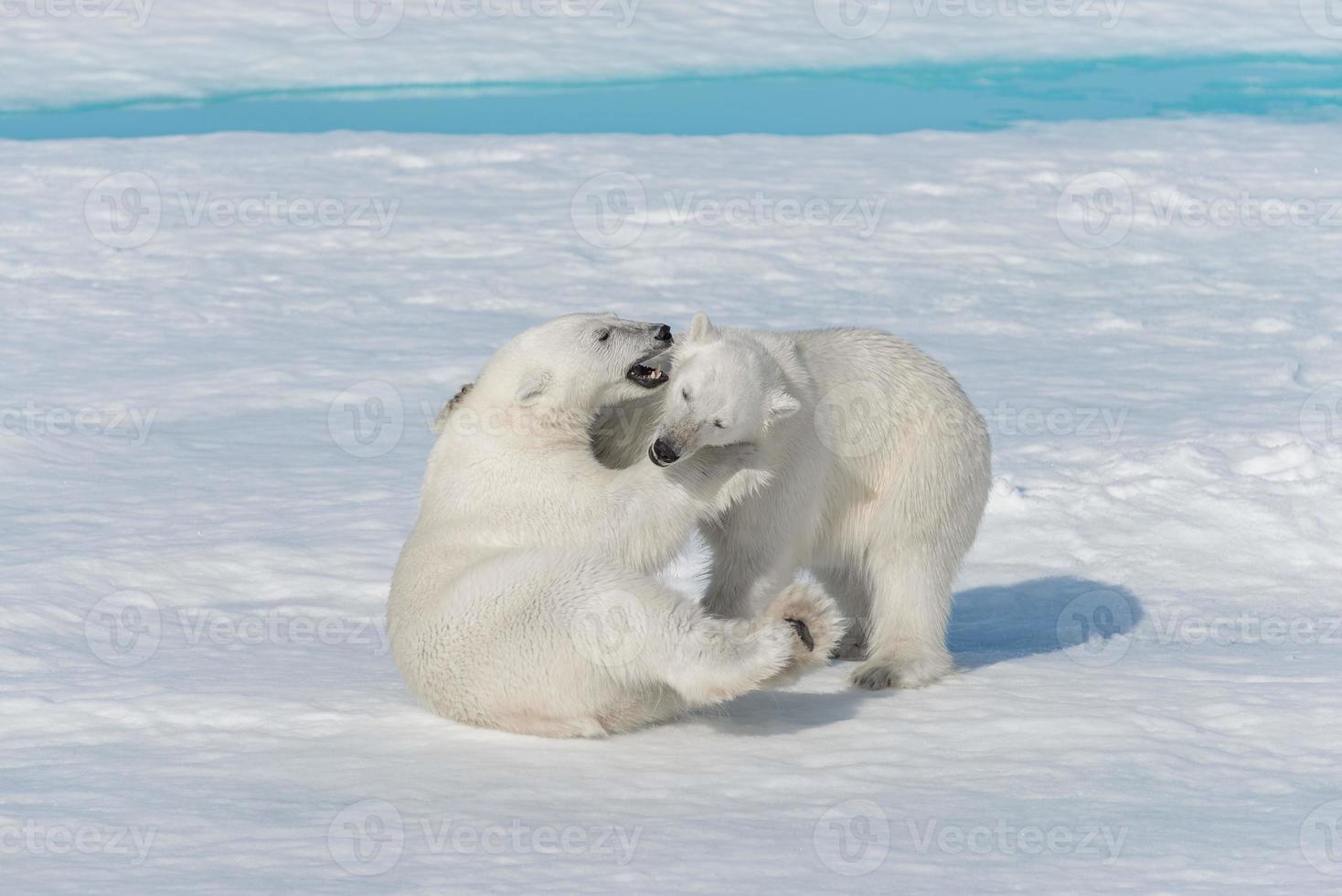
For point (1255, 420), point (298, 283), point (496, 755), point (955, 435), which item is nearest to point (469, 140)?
point (298, 283)

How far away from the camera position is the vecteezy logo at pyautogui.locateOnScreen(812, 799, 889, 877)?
8.49 feet

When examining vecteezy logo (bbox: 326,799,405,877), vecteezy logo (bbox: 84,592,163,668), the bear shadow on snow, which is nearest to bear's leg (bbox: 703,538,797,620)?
Answer: the bear shadow on snow

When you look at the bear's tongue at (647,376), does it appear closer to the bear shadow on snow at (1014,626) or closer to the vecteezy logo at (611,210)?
the bear shadow on snow at (1014,626)

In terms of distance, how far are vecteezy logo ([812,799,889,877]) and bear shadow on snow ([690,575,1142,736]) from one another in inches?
27.6

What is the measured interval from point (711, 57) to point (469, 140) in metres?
4.64

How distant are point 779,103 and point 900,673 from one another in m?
13.7

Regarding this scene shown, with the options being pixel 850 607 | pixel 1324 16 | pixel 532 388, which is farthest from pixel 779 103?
pixel 532 388

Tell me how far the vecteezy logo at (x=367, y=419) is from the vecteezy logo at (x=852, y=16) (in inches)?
458

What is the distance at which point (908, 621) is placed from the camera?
395cm

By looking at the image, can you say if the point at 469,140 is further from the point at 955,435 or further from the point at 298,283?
the point at 955,435

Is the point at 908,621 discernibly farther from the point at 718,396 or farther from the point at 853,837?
the point at 853,837

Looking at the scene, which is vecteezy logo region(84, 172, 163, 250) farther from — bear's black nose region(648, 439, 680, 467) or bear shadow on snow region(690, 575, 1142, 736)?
bear's black nose region(648, 439, 680, 467)

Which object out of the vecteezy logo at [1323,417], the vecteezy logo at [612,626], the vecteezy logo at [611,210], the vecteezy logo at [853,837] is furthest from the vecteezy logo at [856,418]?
the vecteezy logo at [611,210]

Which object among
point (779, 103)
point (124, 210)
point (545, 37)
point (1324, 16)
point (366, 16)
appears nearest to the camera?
point (124, 210)
